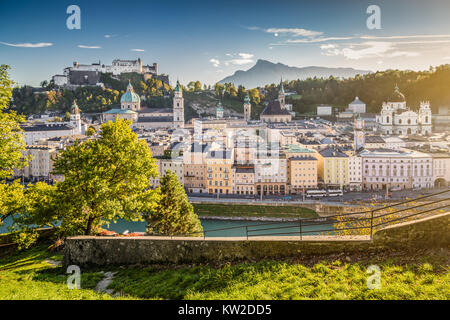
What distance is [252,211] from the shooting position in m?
32.9

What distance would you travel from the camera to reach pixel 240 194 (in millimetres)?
37469

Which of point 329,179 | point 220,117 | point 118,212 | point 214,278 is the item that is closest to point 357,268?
point 214,278

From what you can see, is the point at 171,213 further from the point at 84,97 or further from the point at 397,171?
the point at 84,97

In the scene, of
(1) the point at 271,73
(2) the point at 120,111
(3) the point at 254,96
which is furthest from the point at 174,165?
(1) the point at 271,73

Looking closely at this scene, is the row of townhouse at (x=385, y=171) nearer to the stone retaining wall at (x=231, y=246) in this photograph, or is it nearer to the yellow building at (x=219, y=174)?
the yellow building at (x=219, y=174)

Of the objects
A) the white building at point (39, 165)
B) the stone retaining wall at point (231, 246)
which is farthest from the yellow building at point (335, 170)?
the stone retaining wall at point (231, 246)

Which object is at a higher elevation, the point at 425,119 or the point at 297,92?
the point at 297,92

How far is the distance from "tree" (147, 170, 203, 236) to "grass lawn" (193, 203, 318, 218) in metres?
16.1

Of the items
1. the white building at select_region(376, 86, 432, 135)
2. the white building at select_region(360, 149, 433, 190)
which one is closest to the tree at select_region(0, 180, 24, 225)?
the white building at select_region(360, 149, 433, 190)

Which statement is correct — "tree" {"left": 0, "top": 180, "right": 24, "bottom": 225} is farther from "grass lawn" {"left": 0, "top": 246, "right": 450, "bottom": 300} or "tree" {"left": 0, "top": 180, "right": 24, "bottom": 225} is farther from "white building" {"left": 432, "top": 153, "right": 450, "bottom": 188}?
"white building" {"left": 432, "top": 153, "right": 450, "bottom": 188}

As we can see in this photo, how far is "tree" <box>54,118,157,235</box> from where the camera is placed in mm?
8352

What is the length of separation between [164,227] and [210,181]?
2254 cm

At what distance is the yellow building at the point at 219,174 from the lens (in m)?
38.1

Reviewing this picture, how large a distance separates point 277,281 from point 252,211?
2806 cm
